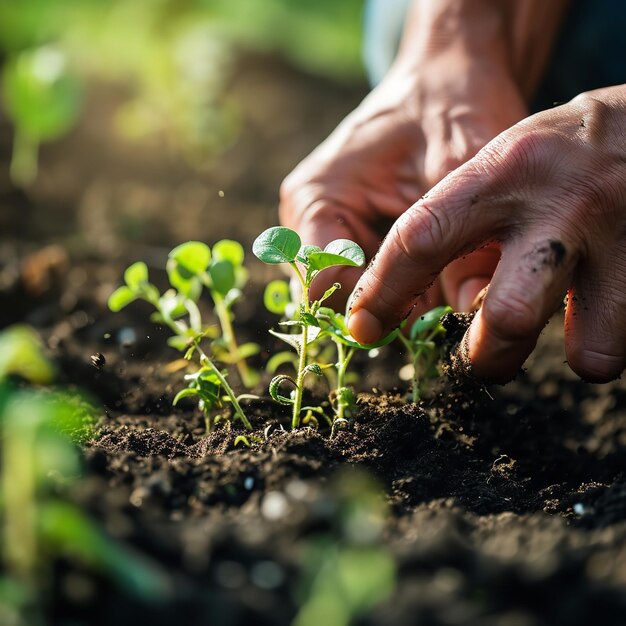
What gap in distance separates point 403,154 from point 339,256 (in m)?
0.74

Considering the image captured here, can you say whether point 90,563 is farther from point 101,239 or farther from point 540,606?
point 101,239

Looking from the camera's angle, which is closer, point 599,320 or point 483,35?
point 599,320

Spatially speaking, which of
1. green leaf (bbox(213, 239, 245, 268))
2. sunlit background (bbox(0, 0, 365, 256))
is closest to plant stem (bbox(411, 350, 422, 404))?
green leaf (bbox(213, 239, 245, 268))

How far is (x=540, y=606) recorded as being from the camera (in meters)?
0.96

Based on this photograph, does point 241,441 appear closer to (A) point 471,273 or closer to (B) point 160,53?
(A) point 471,273

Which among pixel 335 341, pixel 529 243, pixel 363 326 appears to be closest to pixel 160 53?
pixel 335 341

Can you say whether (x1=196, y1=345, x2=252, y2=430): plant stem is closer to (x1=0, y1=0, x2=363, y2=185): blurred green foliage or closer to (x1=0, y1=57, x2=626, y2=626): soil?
(x1=0, y1=57, x2=626, y2=626): soil

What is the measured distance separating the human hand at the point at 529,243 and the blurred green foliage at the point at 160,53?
8.32 ft

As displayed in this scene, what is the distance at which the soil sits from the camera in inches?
37.6

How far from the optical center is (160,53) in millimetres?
4574

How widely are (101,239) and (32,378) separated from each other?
1.40 meters

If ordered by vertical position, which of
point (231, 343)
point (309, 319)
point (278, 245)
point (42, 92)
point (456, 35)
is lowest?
point (231, 343)

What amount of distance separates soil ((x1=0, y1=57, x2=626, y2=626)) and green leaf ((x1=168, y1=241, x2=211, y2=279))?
0.23 metres

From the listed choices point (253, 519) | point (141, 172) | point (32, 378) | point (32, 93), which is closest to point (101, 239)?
point (32, 93)
